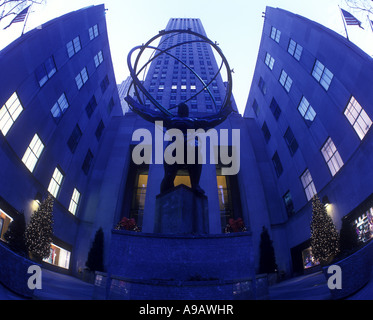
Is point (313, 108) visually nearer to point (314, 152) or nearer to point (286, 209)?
point (314, 152)

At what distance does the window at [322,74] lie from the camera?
747 inches

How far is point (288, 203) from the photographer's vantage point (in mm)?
24094

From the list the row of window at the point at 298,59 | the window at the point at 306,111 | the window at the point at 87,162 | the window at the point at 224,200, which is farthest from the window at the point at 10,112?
the row of window at the point at 298,59

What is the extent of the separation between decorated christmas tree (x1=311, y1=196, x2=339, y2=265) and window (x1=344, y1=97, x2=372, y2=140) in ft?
18.2

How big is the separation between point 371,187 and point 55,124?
77.4 ft

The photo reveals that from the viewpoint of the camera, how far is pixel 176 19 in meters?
101

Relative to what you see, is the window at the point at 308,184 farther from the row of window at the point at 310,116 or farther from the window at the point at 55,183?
the window at the point at 55,183

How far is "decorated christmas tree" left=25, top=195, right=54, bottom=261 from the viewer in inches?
586

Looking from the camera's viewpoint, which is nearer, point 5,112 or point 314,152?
point 5,112

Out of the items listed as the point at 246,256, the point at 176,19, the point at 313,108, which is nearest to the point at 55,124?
the point at 246,256

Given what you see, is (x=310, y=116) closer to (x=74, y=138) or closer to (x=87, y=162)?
(x=74, y=138)

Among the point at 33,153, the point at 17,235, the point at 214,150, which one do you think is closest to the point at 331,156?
the point at 214,150

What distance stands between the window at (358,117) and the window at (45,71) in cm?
2295

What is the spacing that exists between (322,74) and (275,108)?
7642 mm
